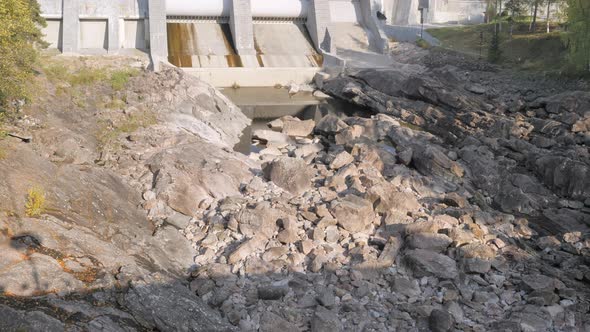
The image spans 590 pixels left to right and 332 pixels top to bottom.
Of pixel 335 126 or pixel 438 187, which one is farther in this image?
pixel 335 126

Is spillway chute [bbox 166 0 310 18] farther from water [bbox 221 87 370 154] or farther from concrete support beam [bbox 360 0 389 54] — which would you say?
water [bbox 221 87 370 154]

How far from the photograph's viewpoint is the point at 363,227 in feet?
63.1

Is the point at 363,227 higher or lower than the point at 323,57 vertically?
lower

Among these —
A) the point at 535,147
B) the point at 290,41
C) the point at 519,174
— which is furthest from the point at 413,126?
the point at 290,41

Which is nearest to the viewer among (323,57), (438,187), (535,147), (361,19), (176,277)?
(176,277)

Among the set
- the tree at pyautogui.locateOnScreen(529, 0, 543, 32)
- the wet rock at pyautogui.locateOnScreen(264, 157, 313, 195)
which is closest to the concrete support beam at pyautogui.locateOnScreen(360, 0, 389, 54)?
the tree at pyautogui.locateOnScreen(529, 0, 543, 32)

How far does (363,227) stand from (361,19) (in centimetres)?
4050

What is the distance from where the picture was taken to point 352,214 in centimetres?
→ 1908

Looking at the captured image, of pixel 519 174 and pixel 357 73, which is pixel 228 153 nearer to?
pixel 519 174

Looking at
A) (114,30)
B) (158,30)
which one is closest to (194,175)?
(158,30)

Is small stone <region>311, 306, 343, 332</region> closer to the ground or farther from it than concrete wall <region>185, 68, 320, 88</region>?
closer to the ground

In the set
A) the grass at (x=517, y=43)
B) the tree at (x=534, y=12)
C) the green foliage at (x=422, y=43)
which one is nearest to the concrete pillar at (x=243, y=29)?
the green foliage at (x=422, y=43)

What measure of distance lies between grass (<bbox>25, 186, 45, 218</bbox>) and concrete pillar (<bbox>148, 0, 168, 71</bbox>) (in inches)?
1131

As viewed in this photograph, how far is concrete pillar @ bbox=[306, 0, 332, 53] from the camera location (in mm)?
48787
